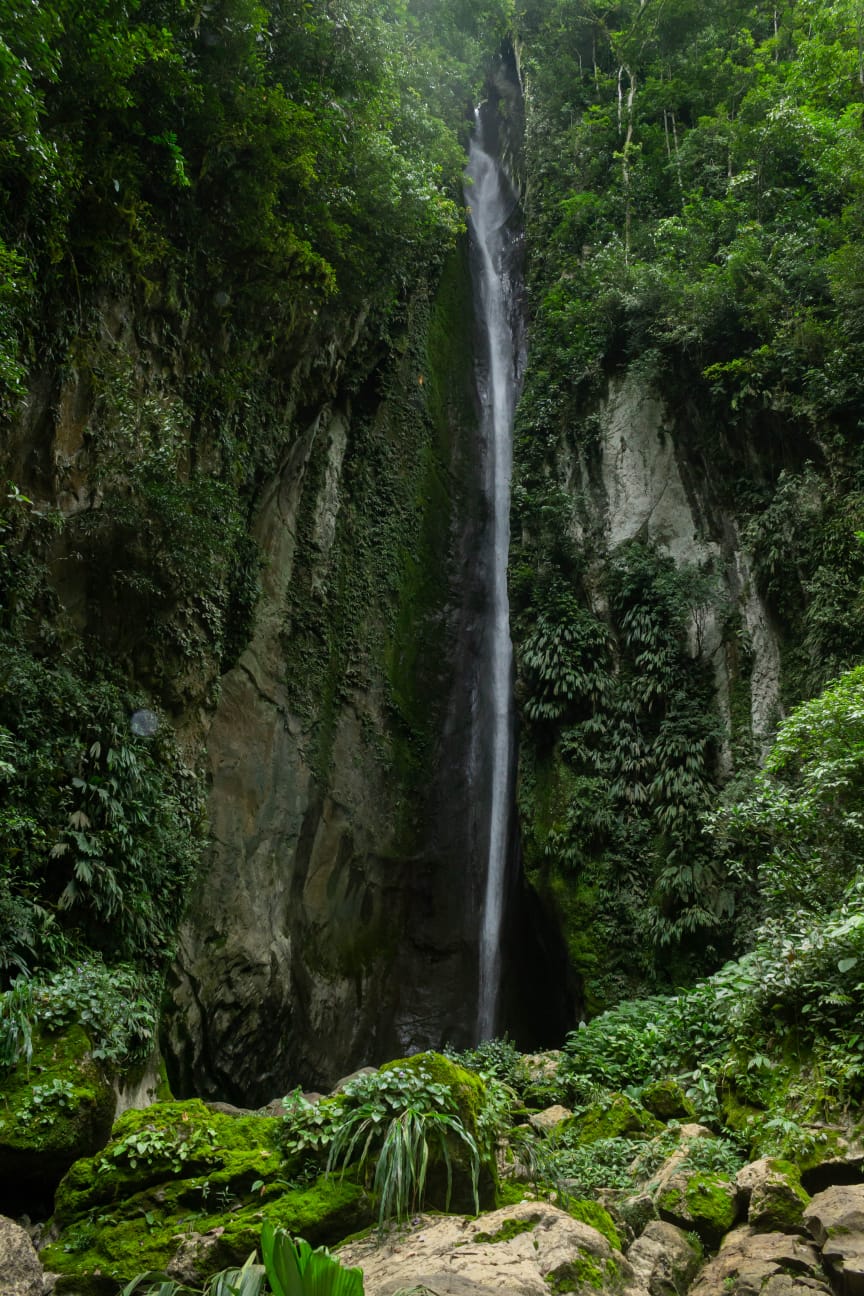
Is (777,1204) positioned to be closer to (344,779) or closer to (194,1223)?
(194,1223)

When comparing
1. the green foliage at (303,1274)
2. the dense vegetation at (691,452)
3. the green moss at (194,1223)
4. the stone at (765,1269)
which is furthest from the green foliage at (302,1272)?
the dense vegetation at (691,452)

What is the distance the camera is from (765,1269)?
395cm

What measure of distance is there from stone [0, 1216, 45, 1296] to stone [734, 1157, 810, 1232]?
3650mm

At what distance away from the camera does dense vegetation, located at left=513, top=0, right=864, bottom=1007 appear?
11820 millimetres

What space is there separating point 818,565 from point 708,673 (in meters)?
2.57

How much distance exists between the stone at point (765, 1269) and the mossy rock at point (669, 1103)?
7.77 feet

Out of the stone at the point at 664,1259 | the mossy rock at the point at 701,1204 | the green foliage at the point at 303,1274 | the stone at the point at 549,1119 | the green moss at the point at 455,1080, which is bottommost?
the stone at the point at 664,1259

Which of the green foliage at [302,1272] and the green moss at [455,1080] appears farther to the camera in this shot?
the green moss at [455,1080]

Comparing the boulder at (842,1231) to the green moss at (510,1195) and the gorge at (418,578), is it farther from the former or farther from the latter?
the green moss at (510,1195)

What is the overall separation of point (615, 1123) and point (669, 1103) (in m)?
0.76

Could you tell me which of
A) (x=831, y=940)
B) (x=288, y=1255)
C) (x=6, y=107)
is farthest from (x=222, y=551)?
(x=288, y=1255)

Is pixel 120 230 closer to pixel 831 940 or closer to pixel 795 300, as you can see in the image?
pixel 831 940

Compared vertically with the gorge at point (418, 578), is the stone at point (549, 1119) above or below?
below

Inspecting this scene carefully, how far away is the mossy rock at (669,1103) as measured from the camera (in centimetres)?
668
